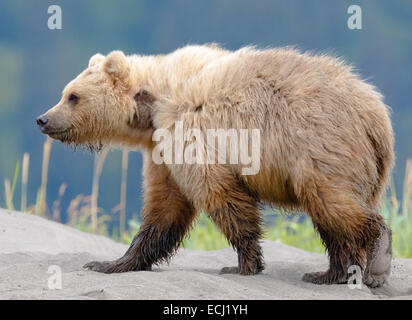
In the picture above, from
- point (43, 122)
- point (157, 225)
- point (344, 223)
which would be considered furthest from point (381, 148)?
point (43, 122)

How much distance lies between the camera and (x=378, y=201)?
5.55 metres

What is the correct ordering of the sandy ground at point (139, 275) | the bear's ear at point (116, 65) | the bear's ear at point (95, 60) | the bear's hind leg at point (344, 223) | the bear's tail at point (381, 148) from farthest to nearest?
the bear's ear at point (95, 60) → the bear's ear at point (116, 65) → the bear's tail at point (381, 148) → the bear's hind leg at point (344, 223) → the sandy ground at point (139, 275)

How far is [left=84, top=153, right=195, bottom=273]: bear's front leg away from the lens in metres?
5.79

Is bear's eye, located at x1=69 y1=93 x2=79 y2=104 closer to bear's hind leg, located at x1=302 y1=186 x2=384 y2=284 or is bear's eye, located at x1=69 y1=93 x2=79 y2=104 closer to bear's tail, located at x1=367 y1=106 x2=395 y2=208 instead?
bear's hind leg, located at x1=302 y1=186 x2=384 y2=284

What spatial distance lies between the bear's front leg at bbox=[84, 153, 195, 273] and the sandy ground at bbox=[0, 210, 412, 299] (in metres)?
0.19

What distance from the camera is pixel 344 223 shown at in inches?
198

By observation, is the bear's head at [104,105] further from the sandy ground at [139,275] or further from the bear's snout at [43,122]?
the sandy ground at [139,275]

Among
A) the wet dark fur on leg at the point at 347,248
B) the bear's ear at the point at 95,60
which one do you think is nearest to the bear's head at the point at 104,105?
the bear's ear at the point at 95,60

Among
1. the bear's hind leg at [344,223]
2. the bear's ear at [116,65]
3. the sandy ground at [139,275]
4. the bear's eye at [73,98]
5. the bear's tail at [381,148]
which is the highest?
the bear's ear at [116,65]

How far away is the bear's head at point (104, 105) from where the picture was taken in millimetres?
5762

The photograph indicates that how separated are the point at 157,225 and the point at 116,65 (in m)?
1.21

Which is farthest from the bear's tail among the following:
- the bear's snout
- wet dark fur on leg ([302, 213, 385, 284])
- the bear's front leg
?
the bear's snout

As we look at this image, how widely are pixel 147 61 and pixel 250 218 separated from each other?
1472 mm

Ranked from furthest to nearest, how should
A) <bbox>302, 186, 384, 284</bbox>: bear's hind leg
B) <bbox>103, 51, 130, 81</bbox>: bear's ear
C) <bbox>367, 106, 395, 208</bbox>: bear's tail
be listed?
<bbox>103, 51, 130, 81</bbox>: bear's ear → <bbox>367, 106, 395, 208</bbox>: bear's tail → <bbox>302, 186, 384, 284</bbox>: bear's hind leg
